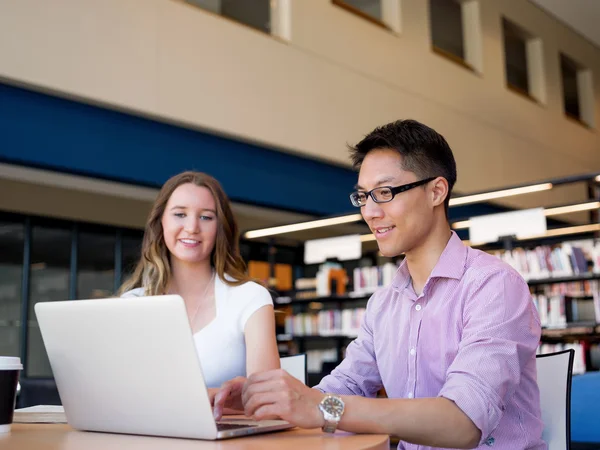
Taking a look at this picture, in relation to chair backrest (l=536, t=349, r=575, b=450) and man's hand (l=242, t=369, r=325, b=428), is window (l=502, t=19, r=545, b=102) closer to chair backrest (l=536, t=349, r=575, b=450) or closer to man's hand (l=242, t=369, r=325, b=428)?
chair backrest (l=536, t=349, r=575, b=450)

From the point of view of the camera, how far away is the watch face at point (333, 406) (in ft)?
3.99

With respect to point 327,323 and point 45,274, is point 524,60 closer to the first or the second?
point 327,323

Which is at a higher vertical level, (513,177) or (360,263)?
(513,177)

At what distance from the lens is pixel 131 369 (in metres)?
1.20

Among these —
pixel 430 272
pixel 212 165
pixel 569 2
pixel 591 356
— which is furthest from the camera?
pixel 569 2

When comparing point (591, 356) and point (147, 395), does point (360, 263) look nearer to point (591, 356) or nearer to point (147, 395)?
point (591, 356)

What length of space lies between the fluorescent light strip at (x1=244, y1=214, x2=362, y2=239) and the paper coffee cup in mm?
5325

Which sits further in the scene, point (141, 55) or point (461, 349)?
point (141, 55)

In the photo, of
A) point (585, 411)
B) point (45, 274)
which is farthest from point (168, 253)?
point (45, 274)

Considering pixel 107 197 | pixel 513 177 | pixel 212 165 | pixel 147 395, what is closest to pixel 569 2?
pixel 513 177

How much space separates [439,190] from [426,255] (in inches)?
6.0

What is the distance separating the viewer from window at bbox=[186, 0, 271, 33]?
7176 mm

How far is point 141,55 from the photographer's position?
634cm

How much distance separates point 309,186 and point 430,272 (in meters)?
6.34
